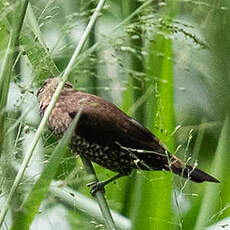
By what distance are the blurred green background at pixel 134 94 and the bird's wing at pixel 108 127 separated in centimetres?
3

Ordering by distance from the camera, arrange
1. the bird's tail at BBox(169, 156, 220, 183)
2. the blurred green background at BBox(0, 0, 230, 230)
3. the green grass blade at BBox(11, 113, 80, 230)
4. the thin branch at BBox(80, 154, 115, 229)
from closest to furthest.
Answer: the green grass blade at BBox(11, 113, 80, 230)
the blurred green background at BBox(0, 0, 230, 230)
the thin branch at BBox(80, 154, 115, 229)
the bird's tail at BBox(169, 156, 220, 183)

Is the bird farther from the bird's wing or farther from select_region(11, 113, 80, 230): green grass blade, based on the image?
select_region(11, 113, 80, 230): green grass blade

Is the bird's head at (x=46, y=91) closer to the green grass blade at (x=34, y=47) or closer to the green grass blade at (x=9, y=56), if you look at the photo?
the green grass blade at (x=34, y=47)

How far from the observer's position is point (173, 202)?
56.6 inches

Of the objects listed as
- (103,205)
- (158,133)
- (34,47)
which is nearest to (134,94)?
(158,133)


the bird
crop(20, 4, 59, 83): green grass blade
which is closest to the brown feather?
the bird

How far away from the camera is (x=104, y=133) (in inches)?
55.9

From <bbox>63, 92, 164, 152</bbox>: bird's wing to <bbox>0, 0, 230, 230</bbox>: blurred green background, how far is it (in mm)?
32

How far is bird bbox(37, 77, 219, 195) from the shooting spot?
1.37 metres

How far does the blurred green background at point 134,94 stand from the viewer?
972mm

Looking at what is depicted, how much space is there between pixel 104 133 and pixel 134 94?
11cm

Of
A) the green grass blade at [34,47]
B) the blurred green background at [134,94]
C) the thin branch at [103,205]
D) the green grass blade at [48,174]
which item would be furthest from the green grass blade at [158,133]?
the green grass blade at [48,174]

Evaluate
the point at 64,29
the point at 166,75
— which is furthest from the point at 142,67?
the point at 64,29

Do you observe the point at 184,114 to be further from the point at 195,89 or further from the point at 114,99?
the point at 114,99
